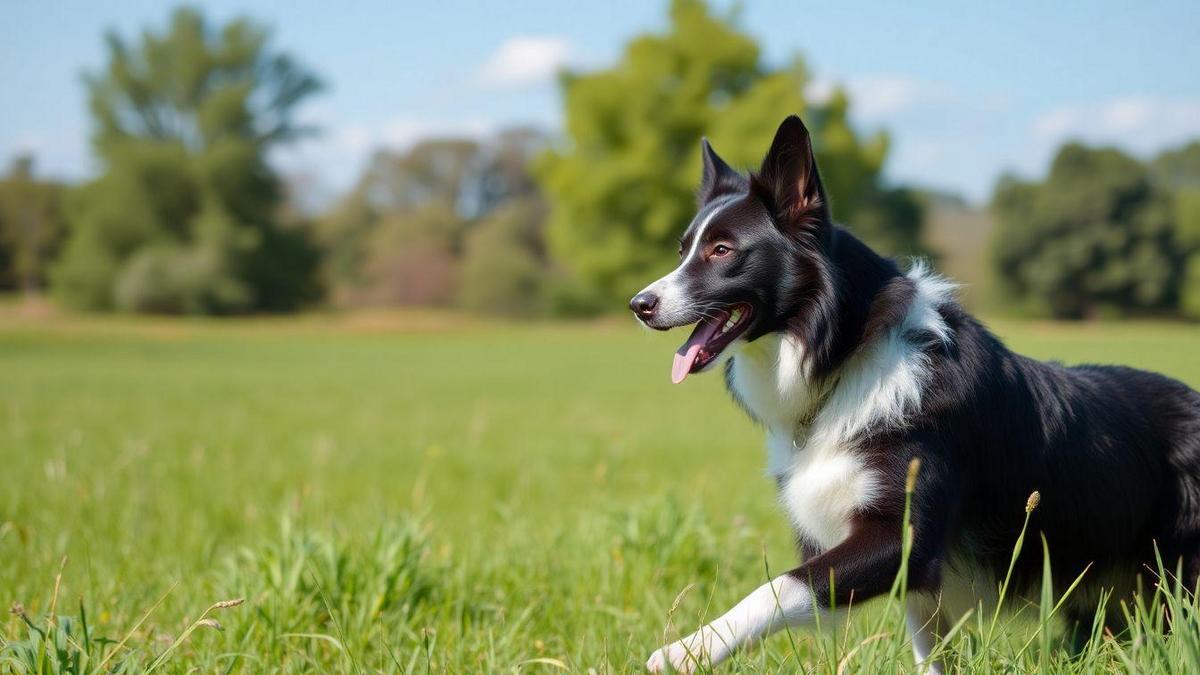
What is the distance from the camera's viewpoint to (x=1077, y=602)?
3.12m

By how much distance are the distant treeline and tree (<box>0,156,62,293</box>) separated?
0.08m

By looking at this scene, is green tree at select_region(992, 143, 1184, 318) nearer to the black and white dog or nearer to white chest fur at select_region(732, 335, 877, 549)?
the black and white dog

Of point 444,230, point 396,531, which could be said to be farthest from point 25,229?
point 396,531

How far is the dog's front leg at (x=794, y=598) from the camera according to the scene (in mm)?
2410

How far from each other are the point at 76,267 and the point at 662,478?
46.1 m

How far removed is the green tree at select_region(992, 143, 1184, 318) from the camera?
47.2 meters

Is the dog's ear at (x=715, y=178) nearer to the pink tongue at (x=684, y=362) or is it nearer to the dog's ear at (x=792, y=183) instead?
the dog's ear at (x=792, y=183)

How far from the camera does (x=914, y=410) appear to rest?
279 cm

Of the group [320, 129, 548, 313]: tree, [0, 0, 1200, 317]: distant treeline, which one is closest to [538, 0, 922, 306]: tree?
[0, 0, 1200, 317]: distant treeline

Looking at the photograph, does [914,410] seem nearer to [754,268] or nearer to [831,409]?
[831,409]

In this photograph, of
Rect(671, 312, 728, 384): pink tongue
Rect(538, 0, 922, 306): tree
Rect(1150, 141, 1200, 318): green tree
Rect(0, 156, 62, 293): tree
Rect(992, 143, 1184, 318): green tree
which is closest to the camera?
Rect(671, 312, 728, 384): pink tongue

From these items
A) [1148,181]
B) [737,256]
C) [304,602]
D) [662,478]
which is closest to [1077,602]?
[737,256]

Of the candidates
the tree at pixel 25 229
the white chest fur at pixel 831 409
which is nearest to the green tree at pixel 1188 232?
the white chest fur at pixel 831 409

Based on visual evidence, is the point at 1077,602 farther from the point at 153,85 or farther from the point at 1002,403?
the point at 153,85
